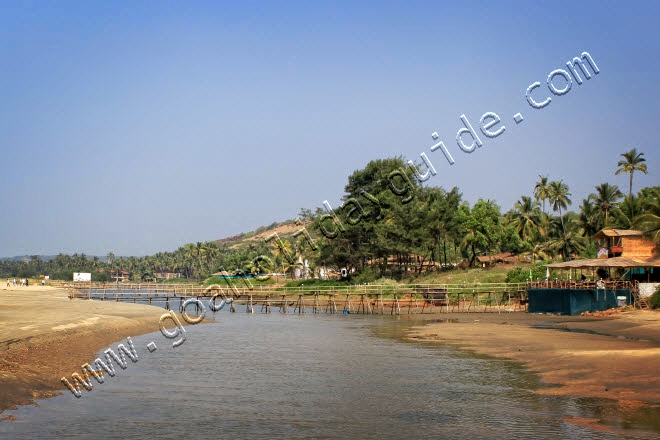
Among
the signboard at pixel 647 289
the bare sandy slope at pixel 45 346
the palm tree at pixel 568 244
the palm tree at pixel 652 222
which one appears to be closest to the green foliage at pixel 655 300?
the signboard at pixel 647 289

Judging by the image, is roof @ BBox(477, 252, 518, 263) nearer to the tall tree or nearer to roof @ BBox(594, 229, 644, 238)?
the tall tree

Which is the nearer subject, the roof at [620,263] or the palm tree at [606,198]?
the roof at [620,263]

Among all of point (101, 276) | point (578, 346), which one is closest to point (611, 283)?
point (578, 346)

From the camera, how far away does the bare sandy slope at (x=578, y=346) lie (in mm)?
16344

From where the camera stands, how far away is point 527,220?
84.4 m

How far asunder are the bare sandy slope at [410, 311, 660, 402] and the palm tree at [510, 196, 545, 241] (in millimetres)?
43294

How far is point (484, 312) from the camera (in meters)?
49.2

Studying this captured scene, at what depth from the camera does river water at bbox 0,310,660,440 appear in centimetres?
1240

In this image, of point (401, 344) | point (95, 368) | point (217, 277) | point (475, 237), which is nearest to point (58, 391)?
point (95, 368)

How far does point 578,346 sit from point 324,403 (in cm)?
1341

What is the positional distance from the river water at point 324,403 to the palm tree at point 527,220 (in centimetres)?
6304

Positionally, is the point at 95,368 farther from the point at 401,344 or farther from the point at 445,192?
the point at 445,192

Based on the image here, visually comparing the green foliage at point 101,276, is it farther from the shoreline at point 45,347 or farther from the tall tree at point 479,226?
the shoreline at point 45,347

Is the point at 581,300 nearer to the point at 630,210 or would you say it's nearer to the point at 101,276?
the point at 630,210
